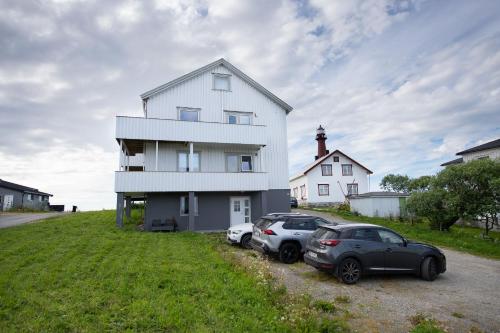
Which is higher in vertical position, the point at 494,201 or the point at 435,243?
the point at 494,201

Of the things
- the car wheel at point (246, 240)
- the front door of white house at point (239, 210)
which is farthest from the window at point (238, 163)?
the car wheel at point (246, 240)

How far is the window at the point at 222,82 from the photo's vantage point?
22094 millimetres

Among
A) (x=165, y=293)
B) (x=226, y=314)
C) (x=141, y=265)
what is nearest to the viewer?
(x=226, y=314)

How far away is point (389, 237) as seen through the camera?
9.09 metres

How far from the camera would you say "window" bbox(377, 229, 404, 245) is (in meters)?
9.02

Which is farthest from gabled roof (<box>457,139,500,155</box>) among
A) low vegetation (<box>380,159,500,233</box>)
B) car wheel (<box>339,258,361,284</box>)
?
car wheel (<box>339,258,361,284</box>)

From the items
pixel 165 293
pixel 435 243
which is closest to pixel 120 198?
pixel 165 293

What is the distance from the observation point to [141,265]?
9.34m

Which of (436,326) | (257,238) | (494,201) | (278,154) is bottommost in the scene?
(436,326)

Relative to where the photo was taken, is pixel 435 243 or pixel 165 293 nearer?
pixel 165 293

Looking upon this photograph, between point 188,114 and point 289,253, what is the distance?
13431 mm

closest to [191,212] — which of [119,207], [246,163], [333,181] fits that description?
[119,207]

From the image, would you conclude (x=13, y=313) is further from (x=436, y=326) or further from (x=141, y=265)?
(x=436, y=326)

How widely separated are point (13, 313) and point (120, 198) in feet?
40.9
